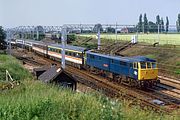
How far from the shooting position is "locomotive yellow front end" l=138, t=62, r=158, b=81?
29312mm

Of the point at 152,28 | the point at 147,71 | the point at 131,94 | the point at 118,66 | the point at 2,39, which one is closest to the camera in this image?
the point at 131,94

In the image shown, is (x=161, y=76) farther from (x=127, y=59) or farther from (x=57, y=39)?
(x=57, y=39)

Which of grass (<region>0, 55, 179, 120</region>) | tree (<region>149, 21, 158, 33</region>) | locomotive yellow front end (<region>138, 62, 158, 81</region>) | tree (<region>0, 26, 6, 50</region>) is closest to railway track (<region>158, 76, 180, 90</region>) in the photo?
locomotive yellow front end (<region>138, 62, 158, 81</region>)

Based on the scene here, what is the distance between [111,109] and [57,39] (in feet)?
254

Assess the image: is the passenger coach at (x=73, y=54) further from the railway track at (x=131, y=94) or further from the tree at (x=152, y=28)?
the tree at (x=152, y=28)

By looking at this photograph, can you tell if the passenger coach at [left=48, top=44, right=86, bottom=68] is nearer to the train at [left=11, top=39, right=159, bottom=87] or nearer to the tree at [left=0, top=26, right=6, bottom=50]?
the train at [left=11, top=39, right=159, bottom=87]

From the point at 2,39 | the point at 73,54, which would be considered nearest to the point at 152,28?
the point at 2,39

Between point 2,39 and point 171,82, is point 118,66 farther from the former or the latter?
point 2,39

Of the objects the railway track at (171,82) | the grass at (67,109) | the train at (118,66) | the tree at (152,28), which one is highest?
the tree at (152,28)

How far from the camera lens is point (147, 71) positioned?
97.4ft

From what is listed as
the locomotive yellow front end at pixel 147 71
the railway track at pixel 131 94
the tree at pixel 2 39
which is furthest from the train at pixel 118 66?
the tree at pixel 2 39

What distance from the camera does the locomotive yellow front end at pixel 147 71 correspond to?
96.2 feet

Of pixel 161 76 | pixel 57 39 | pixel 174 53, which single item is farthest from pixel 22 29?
pixel 161 76

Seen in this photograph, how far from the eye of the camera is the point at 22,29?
A: 87.2 m
